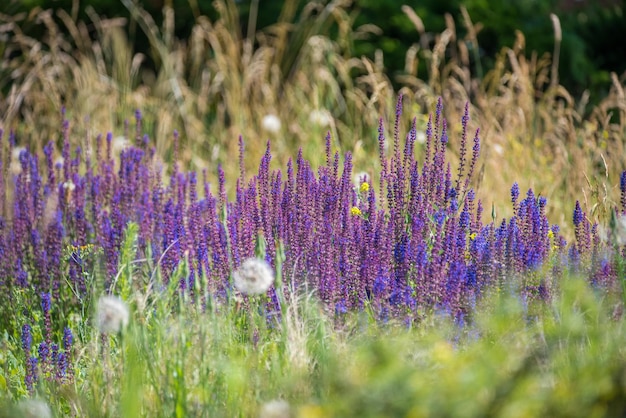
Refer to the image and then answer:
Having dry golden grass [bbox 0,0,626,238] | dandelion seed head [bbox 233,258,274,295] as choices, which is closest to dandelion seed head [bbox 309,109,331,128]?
dry golden grass [bbox 0,0,626,238]

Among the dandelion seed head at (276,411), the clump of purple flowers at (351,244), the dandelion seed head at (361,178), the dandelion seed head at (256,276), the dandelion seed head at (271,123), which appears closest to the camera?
the dandelion seed head at (276,411)

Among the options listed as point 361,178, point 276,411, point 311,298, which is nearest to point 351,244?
point 311,298

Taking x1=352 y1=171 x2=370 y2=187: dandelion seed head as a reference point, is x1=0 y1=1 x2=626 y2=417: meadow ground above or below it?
below

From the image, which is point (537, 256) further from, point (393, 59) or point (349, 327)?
point (393, 59)

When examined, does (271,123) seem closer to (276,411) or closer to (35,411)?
(35,411)

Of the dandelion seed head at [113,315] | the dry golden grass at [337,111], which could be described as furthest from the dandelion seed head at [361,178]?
the dandelion seed head at [113,315]

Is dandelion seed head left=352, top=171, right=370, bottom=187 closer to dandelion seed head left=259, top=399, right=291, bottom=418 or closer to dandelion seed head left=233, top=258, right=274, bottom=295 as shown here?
dandelion seed head left=233, top=258, right=274, bottom=295

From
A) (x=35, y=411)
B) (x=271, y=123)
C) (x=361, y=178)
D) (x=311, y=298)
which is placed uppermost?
(x=271, y=123)

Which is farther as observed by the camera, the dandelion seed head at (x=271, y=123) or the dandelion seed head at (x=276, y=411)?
the dandelion seed head at (x=271, y=123)

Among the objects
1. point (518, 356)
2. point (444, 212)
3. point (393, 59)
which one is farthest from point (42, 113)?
point (518, 356)

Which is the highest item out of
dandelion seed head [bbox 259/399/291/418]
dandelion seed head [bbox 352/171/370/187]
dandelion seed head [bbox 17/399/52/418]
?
dandelion seed head [bbox 352/171/370/187]

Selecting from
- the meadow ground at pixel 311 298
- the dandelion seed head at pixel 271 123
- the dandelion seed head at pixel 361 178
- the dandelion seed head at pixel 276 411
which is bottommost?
the dandelion seed head at pixel 276 411

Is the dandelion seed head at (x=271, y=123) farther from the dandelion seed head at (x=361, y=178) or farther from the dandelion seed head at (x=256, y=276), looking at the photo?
the dandelion seed head at (x=256, y=276)

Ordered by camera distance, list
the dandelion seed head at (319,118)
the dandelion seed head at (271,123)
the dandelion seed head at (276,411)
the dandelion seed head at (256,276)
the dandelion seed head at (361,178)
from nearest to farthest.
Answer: the dandelion seed head at (276,411) < the dandelion seed head at (256,276) < the dandelion seed head at (361,178) < the dandelion seed head at (319,118) < the dandelion seed head at (271,123)
